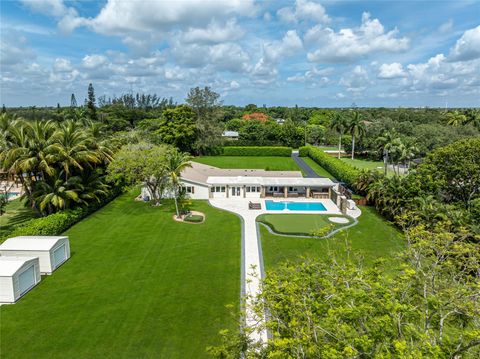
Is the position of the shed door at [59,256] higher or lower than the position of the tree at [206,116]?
lower

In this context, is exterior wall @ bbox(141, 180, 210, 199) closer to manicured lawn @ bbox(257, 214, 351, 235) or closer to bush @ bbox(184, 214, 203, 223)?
bush @ bbox(184, 214, 203, 223)

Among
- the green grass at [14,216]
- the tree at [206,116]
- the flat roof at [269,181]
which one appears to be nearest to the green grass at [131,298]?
the green grass at [14,216]

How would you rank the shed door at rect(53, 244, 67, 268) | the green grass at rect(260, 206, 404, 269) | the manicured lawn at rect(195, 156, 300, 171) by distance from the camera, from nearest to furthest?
the shed door at rect(53, 244, 67, 268) < the green grass at rect(260, 206, 404, 269) < the manicured lawn at rect(195, 156, 300, 171)

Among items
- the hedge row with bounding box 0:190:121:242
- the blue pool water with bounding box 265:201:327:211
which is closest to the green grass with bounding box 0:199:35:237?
the hedge row with bounding box 0:190:121:242

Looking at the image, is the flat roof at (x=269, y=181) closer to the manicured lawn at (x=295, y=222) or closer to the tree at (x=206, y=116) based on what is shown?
the manicured lawn at (x=295, y=222)

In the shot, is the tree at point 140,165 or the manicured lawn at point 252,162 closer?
the tree at point 140,165

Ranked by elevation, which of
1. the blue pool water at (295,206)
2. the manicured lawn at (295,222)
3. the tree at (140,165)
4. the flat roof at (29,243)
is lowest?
the manicured lawn at (295,222)

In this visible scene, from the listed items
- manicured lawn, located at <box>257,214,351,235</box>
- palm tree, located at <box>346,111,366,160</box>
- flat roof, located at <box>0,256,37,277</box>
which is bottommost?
manicured lawn, located at <box>257,214,351,235</box>
